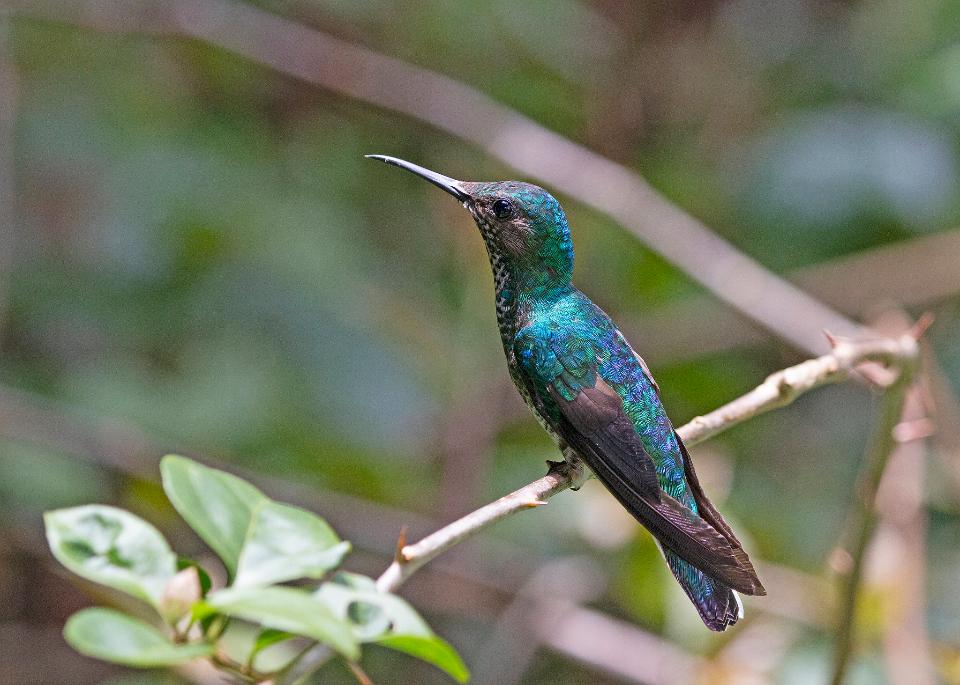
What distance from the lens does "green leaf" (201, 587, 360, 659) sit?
4.46 feet

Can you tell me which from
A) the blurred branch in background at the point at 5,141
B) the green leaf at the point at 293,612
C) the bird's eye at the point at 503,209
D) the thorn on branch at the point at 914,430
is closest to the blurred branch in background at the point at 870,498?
the thorn on branch at the point at 914,430

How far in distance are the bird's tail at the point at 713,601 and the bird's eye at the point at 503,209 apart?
97 centimetres

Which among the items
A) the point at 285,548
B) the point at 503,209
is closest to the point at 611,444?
the point at 503,209

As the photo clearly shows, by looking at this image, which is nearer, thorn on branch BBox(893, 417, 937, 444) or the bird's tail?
the bird's tail

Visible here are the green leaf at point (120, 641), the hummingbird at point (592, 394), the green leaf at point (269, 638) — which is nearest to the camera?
the green leaf at point (120, 641)

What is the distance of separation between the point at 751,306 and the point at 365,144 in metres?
2.77

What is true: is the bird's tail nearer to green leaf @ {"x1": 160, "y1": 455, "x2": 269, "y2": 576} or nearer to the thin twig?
the thin twig

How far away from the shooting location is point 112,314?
5.42 metres

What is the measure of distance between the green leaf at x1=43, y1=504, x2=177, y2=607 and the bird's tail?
4.22ft

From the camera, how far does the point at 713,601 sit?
2631mm

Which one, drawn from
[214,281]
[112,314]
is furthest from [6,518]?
[214,281]

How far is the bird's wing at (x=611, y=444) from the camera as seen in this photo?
7.83ft

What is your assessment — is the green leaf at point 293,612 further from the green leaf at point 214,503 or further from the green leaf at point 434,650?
the green leaf at point 214,503

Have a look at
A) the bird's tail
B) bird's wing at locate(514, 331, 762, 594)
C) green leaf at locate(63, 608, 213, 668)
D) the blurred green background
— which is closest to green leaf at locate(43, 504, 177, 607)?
green leaf at locate(63, 608, 213, 668)
